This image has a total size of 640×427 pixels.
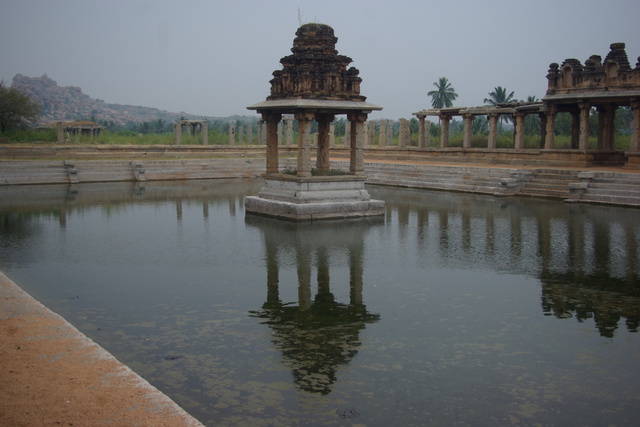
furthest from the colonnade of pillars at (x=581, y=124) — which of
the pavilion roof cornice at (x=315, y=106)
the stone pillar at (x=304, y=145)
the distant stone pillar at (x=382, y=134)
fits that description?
the stone pillar at (x=304, y=145)

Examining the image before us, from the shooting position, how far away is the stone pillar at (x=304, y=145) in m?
16.3

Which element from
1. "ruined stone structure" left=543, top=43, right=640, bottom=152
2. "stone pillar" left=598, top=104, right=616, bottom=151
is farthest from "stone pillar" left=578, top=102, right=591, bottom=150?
"stone pillar" left=598, top=104, right=616, bottom=151

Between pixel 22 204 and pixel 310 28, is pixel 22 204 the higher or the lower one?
the lower one

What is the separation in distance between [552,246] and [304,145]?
676cm

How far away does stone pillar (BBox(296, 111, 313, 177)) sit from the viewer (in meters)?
16.3

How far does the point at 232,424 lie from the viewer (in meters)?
4.93

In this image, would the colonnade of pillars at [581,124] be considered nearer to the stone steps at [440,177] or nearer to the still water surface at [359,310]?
the stone steps at [440,177]

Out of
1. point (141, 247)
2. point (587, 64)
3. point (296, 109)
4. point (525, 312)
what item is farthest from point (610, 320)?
point (587, 64)

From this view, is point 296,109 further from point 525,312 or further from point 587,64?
point 587,64

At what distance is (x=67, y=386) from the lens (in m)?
5.00

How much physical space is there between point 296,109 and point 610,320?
1035 centimetres

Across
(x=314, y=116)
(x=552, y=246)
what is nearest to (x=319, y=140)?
(x=314, y=116)

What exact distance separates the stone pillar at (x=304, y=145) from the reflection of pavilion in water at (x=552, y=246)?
2.41 m

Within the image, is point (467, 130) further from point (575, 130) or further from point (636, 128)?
point (636, 128)
